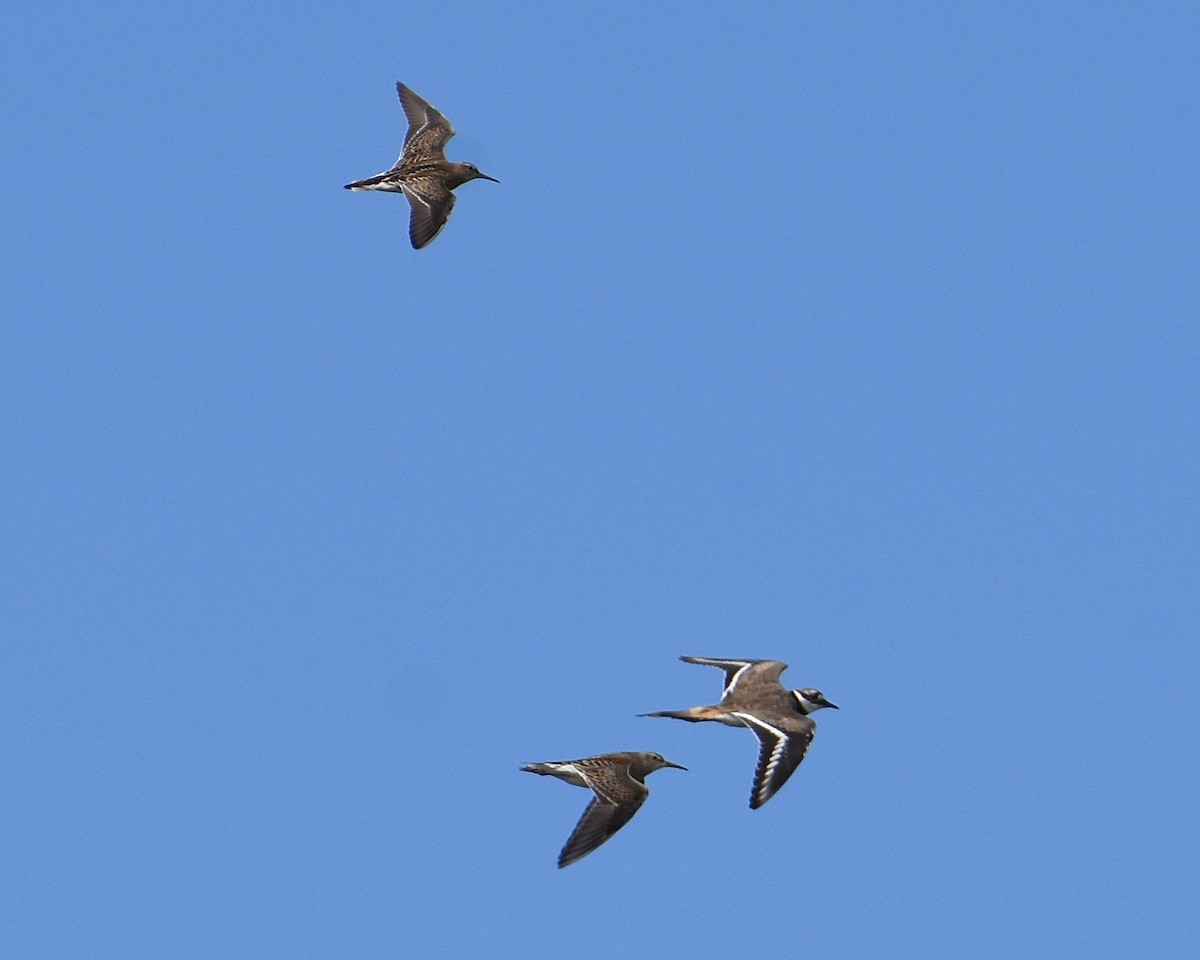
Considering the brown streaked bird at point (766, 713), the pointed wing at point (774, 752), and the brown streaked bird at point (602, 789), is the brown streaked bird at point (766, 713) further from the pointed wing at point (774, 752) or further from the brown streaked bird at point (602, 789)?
the brown streaked bird at point (602, 789)

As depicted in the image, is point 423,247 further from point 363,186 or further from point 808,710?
point 808,710

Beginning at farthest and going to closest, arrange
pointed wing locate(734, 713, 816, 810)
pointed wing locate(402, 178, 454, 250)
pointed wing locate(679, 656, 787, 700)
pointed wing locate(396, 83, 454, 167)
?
1. pointed wing locate(396, 83, 454, 167)
2. pointed wing locate(402, 178, 454, 250)
3. pointed wing locate(679, 656, 787, 700)
4. pointed wing locate(734, 713, 816, 810)

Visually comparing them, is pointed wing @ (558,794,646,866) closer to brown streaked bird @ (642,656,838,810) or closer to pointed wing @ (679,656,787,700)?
brown streaked bird @ (642,656,838,810)

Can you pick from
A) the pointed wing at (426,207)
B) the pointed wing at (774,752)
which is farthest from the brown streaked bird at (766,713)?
the pointed wing at (426,207)

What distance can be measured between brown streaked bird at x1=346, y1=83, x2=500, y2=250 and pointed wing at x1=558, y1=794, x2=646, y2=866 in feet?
40.1

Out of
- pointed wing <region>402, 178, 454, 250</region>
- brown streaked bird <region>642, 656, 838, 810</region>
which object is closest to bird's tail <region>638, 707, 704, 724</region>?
brown streaked bird <region>642, 656, 838, 810</region>

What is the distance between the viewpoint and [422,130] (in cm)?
4762

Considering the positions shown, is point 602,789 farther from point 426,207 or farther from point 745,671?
point 426,207

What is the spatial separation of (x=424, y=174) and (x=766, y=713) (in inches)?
542

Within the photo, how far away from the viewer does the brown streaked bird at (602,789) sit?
35.2 meters

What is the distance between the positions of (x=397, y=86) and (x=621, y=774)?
19094mm

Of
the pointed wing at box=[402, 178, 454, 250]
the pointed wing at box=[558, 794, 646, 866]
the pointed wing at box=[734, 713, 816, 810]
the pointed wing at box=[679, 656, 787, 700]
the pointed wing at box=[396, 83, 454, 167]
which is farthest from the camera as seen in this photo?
the pointed wing at box=[396, 83, 454, 167]

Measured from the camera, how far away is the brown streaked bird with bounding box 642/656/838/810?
1478 inches

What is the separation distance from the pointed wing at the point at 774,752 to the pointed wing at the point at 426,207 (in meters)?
11.4
